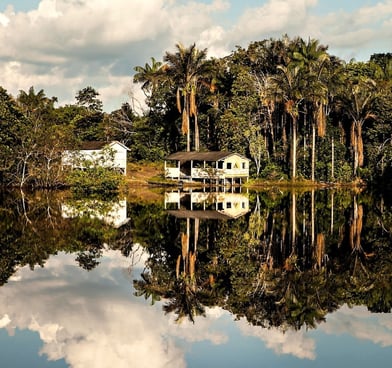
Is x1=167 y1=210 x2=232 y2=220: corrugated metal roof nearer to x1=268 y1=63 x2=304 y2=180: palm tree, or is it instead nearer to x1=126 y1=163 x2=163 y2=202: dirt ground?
x1=126 y1=163 x2=163 y2=202: dirt ground

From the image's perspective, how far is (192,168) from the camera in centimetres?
5659

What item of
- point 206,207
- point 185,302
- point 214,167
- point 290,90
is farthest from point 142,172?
point 185,302

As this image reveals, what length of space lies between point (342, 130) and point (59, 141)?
106 feet

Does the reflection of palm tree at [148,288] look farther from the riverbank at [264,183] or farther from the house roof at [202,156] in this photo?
the riverbank at [264,183]

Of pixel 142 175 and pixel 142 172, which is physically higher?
pixel 142 172

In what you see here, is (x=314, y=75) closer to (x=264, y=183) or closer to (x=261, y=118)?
(x=261, y=118)

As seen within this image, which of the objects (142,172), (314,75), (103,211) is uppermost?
(314,75)

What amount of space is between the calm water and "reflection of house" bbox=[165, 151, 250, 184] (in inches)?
1171

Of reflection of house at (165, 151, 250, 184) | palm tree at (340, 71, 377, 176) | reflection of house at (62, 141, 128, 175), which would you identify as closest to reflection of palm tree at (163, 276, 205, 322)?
reflection of house at (62, 141, 128, 175)

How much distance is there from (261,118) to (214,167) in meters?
10.6

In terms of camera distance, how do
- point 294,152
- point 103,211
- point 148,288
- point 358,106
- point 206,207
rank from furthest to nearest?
point 358,106 → point 294,152 → point 206,207 → point 103,211 → point 148,288

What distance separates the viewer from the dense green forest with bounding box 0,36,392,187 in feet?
166

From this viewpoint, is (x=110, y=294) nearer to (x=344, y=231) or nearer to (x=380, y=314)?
(x=380, y=314)

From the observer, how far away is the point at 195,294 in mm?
12492
